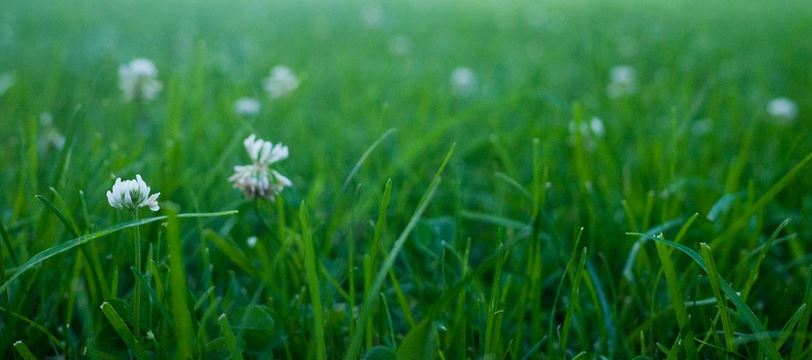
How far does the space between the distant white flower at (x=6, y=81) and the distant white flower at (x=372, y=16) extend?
7.82 feet

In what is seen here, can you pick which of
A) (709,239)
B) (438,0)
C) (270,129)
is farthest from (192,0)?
(709,239)

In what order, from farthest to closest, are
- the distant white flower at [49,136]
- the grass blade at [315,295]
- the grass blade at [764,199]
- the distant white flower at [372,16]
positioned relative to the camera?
the distant white flower at [372,16] < the distant white flower at [49,136] < the grass blade at [764,199] < the grass blade at [315,295]

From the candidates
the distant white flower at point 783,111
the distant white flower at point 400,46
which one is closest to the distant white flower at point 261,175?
the distant white flower at point 783,111

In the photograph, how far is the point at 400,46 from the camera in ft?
11.5

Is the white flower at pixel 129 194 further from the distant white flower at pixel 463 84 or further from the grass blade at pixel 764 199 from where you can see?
the distant white flower at pixel 463 84

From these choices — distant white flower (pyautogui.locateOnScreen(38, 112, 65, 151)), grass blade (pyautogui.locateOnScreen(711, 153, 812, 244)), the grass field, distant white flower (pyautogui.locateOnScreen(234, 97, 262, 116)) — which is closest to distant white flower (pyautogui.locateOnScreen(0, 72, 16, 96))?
the grass field

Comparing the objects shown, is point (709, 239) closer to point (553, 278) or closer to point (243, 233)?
point (553, 278)

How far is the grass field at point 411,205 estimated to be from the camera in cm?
80

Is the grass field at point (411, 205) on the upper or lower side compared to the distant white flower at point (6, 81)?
lower

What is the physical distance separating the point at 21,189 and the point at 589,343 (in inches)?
36.2

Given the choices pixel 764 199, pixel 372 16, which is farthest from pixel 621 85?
pixel 372 16

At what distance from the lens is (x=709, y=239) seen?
116 centimetres

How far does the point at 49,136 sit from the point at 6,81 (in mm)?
1020

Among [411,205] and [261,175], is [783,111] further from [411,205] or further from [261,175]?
[261,175]
